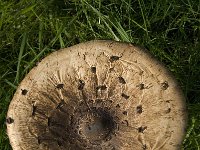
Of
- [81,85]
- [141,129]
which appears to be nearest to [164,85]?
[141,129]

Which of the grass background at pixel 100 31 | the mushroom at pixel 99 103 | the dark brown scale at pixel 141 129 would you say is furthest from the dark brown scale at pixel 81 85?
the grass background at pixel 100 31

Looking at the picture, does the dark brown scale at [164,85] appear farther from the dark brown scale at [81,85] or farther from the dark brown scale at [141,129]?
the dark brown scale at [81,85]

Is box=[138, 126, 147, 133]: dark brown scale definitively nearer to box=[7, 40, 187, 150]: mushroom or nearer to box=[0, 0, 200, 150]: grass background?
box=[7, 40, 187, 150]: mushroom

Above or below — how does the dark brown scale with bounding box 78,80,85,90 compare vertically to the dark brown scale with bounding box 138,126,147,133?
above

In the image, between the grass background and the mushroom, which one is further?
the grass background

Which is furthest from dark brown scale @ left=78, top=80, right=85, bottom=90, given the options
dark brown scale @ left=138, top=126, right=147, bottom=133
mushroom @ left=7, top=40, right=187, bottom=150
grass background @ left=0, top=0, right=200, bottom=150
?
grass background @ left=0, top=0, right=200, bottom=150

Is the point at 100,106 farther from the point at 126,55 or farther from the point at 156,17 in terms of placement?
the point at 156,17
